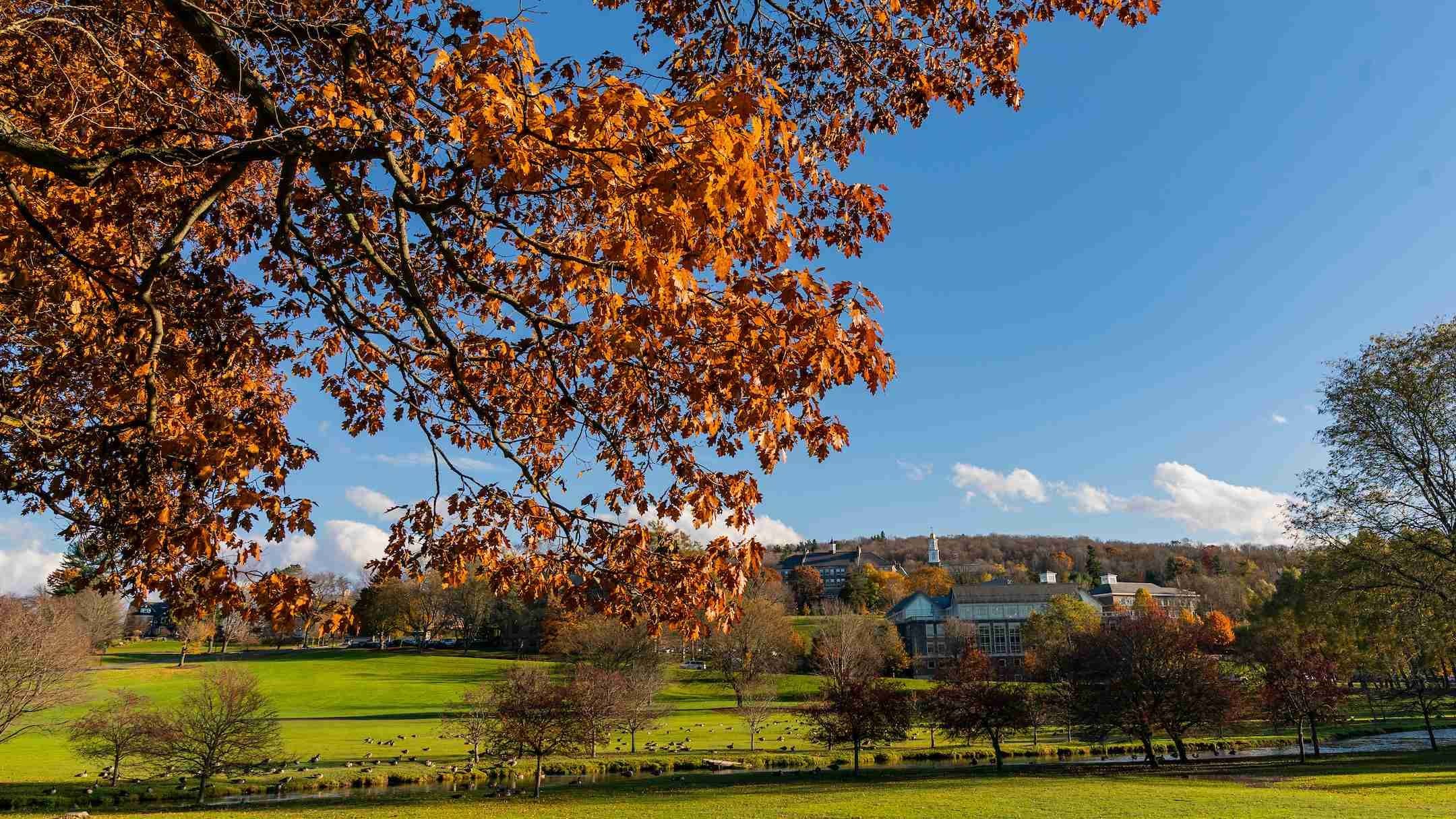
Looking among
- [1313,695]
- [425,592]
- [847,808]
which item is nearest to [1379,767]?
[1313,695]

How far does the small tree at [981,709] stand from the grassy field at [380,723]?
571cm

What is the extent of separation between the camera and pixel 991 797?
22.9 meters

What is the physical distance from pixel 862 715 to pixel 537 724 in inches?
554

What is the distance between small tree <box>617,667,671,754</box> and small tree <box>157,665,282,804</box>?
15.1 m

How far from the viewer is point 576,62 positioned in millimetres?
5238

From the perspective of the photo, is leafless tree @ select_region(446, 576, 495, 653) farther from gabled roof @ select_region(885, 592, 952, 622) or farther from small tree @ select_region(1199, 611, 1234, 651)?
small tree @ select_region(1199, 611, 1234, 651)

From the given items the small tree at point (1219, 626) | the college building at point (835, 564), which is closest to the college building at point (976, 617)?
the small tree at point (1219, 626)

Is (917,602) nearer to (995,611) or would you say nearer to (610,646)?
(995,611)

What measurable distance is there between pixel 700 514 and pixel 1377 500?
27.0 metres

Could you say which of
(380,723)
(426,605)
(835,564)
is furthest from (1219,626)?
(835,564)

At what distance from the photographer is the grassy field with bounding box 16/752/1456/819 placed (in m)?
19.4

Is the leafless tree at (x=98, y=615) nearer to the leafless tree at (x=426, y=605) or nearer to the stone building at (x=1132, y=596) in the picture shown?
the leafless tree at (x=426, y=605)

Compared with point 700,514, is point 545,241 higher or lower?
higher

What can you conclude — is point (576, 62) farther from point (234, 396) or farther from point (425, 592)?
point (425, 592)
